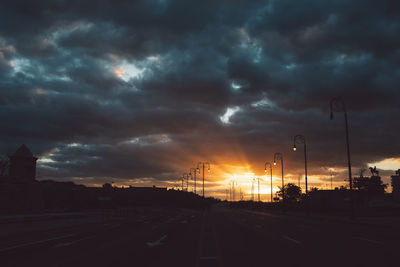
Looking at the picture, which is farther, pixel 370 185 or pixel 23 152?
pixel 370 185

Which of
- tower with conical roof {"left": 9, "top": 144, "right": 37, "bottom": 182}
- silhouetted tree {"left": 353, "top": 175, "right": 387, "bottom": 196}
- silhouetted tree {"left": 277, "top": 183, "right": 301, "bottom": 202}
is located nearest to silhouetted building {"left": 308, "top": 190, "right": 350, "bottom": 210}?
silhouetted tree {"left": 353, "top": 175, "right": 387, "bottom": 196}

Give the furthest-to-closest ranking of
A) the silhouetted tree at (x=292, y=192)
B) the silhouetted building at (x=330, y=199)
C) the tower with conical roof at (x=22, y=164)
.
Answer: the silhouetted tree at (x=292, y=192) → the silhouetted building at (x=330, y=199) → the tower with conical roof at (x=22, y=164)

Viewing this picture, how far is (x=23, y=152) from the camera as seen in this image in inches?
3615

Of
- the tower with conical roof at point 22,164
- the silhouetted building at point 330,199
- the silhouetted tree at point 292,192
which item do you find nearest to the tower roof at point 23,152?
the tower with conical roof at point 22,164

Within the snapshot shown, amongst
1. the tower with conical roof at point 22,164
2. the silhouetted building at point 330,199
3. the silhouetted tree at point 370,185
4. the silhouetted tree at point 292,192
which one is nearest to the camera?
the tower with conical roof at point 22,164

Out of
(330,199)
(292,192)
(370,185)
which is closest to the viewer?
(330,199)

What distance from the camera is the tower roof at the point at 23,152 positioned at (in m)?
90.4

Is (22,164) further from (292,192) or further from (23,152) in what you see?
(292,192)

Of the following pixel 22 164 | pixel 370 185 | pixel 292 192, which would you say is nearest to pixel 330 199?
pixel 370 185

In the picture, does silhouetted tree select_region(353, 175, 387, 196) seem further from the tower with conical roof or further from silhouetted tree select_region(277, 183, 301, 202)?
the tower with conical roof

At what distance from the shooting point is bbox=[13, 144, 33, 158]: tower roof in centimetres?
9044

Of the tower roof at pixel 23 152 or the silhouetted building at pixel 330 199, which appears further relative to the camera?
the silhouetted building at pixel 330 199

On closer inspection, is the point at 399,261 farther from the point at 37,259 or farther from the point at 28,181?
the point at 28,181

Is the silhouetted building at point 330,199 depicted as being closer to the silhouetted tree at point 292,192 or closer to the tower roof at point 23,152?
the silhouetted tree at point 292,192
